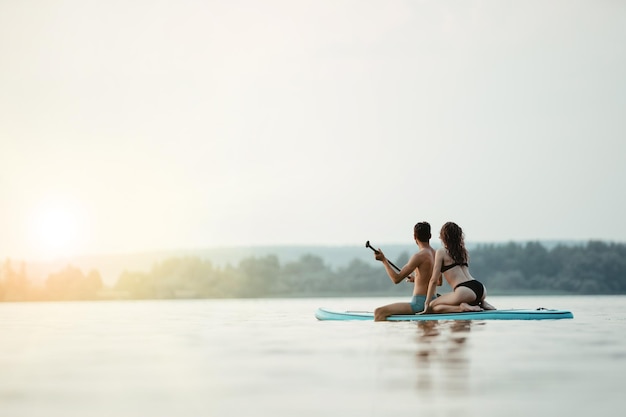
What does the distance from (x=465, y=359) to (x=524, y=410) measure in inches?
125

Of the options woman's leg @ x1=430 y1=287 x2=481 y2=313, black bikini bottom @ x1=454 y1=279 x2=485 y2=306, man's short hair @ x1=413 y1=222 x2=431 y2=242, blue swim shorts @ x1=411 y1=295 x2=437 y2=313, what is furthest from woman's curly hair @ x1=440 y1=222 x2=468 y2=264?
blue swim shorts @ x1=411 y1=295 x2=437 y2=313

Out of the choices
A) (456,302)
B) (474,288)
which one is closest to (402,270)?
(456,302)

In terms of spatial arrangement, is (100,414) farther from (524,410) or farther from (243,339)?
(243,339)

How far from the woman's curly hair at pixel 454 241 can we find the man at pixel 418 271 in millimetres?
296

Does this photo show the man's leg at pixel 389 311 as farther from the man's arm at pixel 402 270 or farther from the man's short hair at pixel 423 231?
the man's short hair at pixel 423 231

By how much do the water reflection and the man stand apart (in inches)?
51.5

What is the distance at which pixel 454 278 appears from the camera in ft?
52.2

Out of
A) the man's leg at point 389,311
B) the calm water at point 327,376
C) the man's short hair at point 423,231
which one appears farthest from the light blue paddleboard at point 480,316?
the calm water at point 327,376

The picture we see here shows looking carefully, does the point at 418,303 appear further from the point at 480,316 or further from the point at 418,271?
the point at 480,316

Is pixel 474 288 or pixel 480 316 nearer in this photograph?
pixel 480 316

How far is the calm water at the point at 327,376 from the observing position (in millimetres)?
6199

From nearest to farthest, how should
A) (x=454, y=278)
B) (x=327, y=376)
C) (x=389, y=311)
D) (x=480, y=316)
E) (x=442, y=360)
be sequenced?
(x=327, y=376) < (x=442, y=360) < (x=480, y=316) < (x=454, y=278) < (x=389, y=311)

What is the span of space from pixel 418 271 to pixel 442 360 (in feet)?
23.2

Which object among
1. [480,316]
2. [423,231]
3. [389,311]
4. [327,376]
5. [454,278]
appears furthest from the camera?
[389,311]
